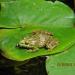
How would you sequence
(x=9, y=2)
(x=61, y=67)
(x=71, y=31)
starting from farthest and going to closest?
(x=9, y=2) → (x=71, y=31) → (x=61, y=67)

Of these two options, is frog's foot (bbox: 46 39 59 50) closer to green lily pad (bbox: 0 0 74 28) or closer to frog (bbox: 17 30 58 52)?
frog (bbox: 17 30 58 52)

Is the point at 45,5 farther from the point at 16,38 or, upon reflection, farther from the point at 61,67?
the point at 61,67

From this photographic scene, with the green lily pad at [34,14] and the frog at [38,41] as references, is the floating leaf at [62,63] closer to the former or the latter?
the frog at [38,41]

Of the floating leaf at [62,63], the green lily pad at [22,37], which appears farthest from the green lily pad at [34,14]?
the floating leaf at [62,63]

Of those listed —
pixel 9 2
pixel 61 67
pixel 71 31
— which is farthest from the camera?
pixel 9 2

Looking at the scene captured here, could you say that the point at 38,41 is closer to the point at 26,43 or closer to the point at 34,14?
the point at 26,43

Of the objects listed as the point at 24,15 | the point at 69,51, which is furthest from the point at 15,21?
the point at 69,51

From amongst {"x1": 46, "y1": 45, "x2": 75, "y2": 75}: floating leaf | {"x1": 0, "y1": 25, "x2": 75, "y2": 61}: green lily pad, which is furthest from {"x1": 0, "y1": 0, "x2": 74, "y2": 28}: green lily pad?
{"x1": 46, "y1": 45, "x2": 75, "y2": 75}: floating leaf
